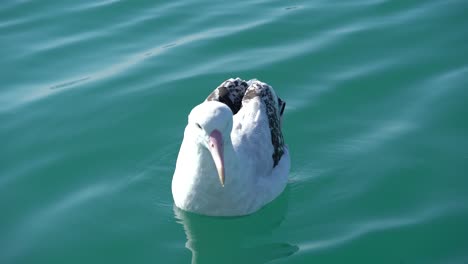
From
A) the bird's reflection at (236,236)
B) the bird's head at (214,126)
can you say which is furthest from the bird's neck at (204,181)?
the bird's head at (214,126)

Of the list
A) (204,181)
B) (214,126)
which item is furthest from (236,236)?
(214,126)

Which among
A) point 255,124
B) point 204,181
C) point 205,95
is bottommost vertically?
point 204,181

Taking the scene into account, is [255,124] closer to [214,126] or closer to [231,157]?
[231,157]

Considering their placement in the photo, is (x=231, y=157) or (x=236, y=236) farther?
(x=236, y=236)

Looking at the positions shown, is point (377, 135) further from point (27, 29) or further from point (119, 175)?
point (27, 29)

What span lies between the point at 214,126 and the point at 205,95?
153 inches

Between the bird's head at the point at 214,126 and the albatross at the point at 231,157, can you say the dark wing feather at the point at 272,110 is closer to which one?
the albatross at the point at 231,157

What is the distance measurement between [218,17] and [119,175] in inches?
215

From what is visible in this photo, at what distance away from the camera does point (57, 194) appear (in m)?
9.87

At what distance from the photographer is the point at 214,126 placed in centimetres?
814

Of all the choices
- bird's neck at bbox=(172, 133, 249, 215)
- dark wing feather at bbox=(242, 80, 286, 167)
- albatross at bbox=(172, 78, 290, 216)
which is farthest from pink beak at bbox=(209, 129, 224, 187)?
dark wing feather at bbox=(242, 80, 286, 167)

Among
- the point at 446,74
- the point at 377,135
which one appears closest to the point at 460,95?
the point at 446,74

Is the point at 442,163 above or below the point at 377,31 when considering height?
below

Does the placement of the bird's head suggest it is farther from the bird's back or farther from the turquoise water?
the turquoise water
